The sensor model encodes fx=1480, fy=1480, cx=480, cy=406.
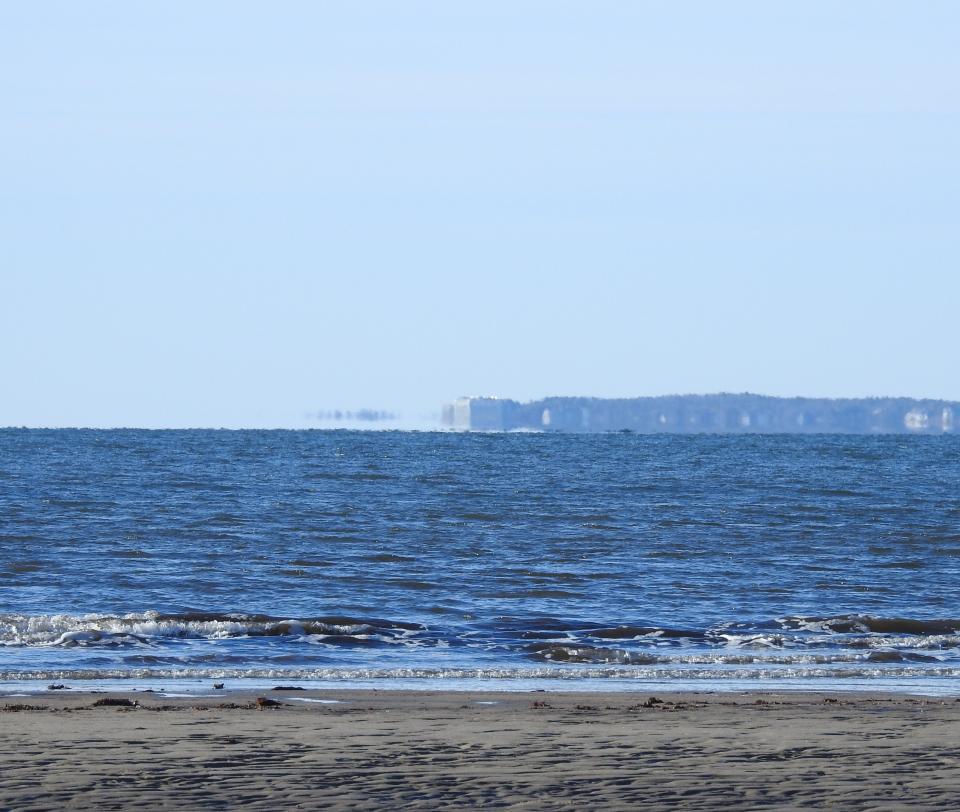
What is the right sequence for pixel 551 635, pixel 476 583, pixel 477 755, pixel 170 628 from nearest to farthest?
pixel 477 755, pixel 170 628, pixel 551 635, pixel 476 583

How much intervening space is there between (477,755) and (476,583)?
14.4m

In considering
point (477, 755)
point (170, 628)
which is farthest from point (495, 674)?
point (477, 755)

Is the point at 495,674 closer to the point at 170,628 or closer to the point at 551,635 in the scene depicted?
the point at 551,635

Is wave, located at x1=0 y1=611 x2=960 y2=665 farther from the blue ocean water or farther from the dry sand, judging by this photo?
the dry sand

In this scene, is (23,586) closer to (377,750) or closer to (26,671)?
(26,671)

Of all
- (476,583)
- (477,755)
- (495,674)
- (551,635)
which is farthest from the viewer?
(476,583)

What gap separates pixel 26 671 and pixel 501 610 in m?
7.65

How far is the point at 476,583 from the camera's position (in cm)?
2400

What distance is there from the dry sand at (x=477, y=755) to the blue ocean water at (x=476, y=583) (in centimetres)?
298

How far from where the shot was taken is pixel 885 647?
59.0ft

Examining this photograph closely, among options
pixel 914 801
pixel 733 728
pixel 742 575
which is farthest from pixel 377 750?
pixel 742 575

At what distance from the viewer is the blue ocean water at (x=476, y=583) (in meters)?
16.2

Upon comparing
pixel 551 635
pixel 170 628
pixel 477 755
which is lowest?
pixel 551 635

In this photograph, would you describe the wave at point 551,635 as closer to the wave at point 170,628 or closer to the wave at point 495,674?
the wave at point 170,628
